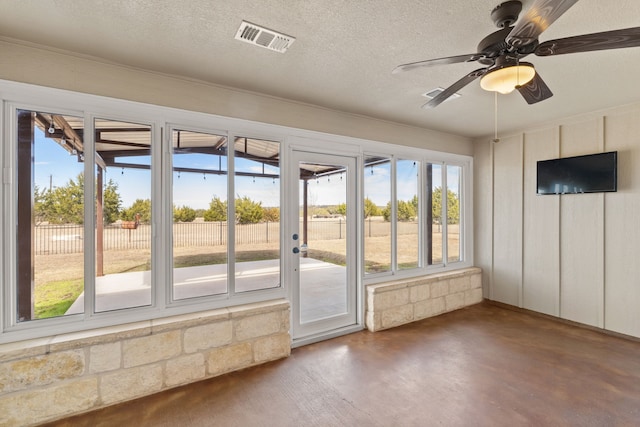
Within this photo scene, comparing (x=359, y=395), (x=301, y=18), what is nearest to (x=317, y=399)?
(x=359, y=395)

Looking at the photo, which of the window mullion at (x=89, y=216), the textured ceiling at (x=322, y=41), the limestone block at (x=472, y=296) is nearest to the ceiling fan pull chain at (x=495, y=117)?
the textured ceiling at (x=322, y=41)

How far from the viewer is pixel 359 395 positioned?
98.2 inches

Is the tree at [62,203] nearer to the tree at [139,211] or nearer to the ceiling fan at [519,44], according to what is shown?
the tree at [139,211]

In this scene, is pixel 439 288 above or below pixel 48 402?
above

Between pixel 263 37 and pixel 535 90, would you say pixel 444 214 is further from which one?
pixel 263 37

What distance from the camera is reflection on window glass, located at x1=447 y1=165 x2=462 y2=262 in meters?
4.96

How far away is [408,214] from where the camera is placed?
4516mm

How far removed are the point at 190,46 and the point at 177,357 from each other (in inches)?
102

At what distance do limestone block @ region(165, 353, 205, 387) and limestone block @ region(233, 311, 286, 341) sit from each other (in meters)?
0.38

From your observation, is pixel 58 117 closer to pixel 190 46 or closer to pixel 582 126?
pixel 190 46

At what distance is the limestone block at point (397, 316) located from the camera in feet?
12.9

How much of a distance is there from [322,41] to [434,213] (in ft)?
11.3

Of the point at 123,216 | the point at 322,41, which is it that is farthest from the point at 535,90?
the point at 123,216

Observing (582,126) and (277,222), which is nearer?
(277,222)
